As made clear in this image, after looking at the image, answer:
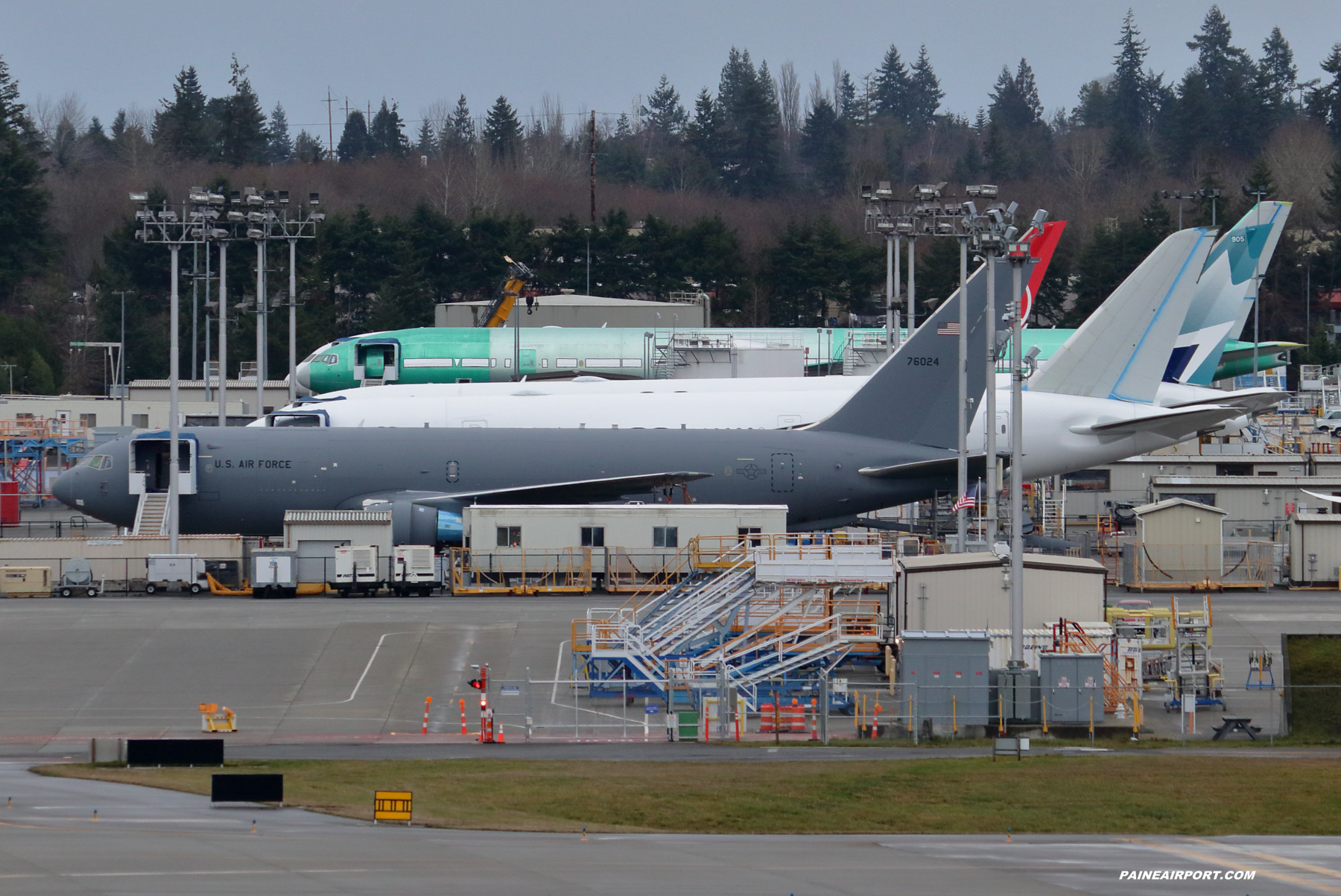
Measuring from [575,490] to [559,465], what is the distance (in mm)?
1141

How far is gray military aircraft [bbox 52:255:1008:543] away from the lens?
5116 centimetres

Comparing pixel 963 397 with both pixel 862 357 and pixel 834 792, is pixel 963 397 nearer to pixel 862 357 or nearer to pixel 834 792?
pixel 834 792

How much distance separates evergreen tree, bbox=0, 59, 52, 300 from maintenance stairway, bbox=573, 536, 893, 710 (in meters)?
117

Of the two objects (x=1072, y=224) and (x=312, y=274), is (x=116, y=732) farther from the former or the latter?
(x=1072, y=224)

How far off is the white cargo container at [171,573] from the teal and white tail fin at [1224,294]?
45476 millimetres

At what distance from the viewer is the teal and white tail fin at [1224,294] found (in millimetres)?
74062

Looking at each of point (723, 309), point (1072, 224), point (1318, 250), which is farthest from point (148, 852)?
point (1072, 224)

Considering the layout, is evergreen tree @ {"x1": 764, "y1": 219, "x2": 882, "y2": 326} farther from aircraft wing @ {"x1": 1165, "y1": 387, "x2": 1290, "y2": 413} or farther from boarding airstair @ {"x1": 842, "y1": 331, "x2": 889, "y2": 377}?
aircraft wing @ {"x1": 1165, "y1": 387, "x2": 1290, "y2": 413}

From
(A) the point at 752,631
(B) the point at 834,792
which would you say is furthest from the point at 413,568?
(B) the point at 834,792

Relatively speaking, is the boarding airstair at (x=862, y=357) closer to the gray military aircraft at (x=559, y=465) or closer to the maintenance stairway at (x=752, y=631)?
the gray military aircraft at (x=559, y=465)

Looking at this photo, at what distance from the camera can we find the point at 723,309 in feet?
478

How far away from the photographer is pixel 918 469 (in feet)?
170

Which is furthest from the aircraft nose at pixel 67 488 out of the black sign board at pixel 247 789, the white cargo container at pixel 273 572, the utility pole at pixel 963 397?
the black sign board at pixel 247 789

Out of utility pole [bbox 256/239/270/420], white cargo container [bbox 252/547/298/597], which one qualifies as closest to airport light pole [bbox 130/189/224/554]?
white cargo container [bbox 252/547/298/597]
